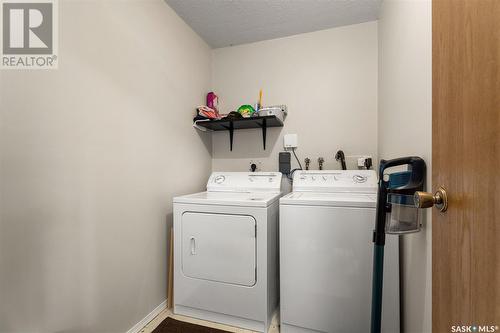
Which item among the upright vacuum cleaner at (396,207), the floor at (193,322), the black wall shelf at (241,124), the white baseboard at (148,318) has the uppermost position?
the black wall shelf at (241,124)

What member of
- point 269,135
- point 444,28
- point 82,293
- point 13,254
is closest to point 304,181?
point 269,135

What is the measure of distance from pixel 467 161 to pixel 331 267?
1050 mm

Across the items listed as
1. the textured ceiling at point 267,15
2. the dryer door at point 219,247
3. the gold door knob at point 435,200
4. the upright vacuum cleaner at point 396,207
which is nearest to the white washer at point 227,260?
the dryer door at point 219,247

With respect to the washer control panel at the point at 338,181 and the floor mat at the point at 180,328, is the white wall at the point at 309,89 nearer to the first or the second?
the washer control panel at the point at 338,181

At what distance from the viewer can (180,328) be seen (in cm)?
156

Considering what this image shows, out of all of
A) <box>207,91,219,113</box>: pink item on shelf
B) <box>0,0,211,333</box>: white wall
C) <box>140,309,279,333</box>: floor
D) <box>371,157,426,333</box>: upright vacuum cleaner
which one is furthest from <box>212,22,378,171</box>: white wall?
<box>140,309,279,333</box>: floor

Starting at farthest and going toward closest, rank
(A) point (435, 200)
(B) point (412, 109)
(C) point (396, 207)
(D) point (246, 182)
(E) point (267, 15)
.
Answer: (D) point (246, 182) → (E) point (267, 15) → (B) point (412, 109) → (C) point (396, 207) → (A) point (435, 200)

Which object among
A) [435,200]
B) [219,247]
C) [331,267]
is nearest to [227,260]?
[219,247]

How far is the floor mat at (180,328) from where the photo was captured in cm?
153

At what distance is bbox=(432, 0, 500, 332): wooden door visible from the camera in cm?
47

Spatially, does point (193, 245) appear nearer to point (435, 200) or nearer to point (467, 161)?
point (435, 200)

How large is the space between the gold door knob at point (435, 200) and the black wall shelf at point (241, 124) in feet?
4.90

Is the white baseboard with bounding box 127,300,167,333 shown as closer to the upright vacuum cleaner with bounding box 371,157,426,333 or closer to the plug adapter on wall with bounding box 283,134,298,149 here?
the upright vacuum cleaner with bounding box 371,157,426,333

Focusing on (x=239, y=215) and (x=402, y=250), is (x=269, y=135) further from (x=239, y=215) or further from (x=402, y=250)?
(x=402, y=250)
